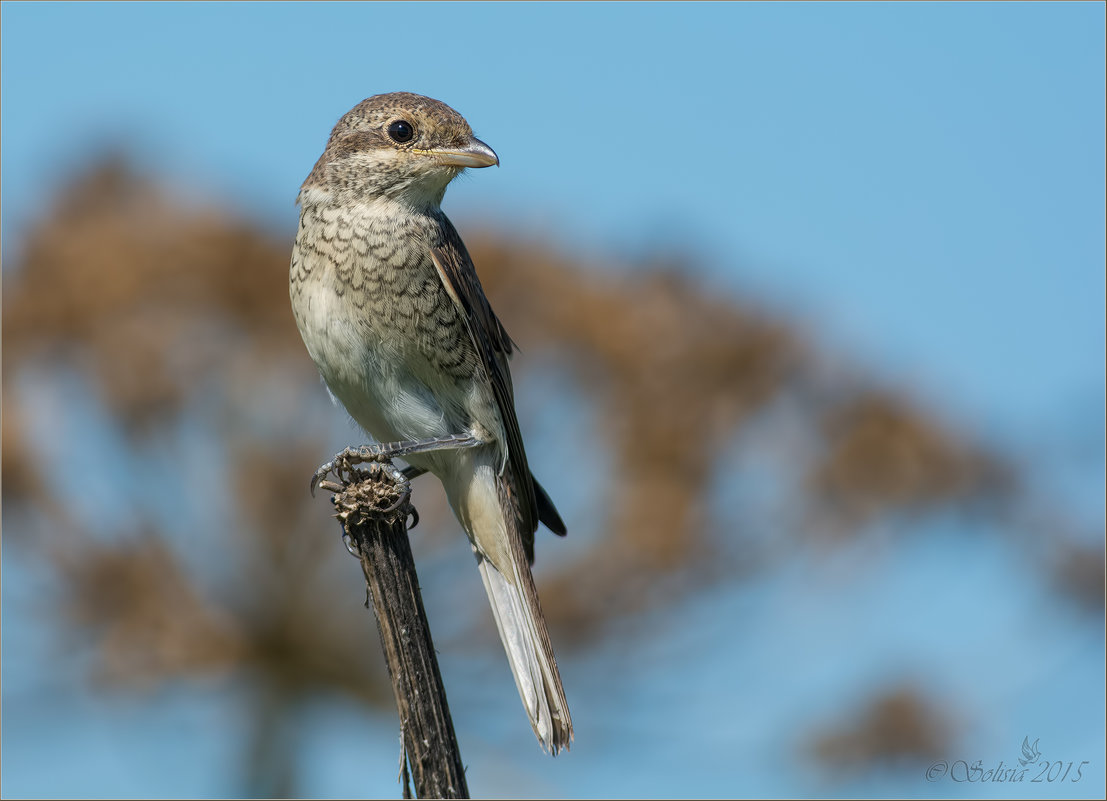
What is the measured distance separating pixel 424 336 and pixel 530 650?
1.22 metres

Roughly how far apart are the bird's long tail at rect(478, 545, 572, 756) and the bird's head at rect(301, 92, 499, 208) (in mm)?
1486

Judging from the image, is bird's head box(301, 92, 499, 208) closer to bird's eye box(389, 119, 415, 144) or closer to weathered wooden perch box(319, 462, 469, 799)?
bird's eye box(389, 119, 415, 144)

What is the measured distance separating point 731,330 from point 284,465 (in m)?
5.11

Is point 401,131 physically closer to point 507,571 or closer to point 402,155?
point 402,155

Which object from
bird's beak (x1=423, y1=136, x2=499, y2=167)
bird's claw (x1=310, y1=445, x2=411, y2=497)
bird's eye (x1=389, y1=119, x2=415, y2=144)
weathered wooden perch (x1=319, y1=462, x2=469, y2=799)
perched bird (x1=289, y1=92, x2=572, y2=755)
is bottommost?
weathered wooden perch (x1=319, y1=462, x2=469, y2=799)

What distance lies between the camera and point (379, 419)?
4.90 meters

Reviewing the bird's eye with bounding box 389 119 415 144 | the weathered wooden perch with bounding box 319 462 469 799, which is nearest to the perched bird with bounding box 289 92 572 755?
the bird's eye with bounding box 389 119 415 144

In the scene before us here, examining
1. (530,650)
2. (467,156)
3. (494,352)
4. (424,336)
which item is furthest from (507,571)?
(467,156)

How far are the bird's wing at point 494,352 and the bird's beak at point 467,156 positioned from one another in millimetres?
A: 270

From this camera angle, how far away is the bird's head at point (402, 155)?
16.0ft

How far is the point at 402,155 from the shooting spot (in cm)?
494

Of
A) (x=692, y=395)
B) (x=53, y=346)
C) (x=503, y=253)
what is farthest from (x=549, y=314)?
(x=53, y=346)

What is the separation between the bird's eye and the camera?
4.99 meters

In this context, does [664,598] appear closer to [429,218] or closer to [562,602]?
[562,602]
